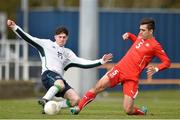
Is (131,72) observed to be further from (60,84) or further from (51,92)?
(51,92)

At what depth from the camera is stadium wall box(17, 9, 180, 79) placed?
39188mm

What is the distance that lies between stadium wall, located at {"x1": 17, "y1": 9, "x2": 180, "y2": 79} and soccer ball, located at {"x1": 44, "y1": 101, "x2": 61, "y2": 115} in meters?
22.3

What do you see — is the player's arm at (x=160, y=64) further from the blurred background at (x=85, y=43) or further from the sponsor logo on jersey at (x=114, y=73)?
the blurred background at (x=85, y=43)

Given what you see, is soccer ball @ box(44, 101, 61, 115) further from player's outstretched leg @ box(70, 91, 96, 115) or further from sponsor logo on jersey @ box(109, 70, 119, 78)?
sponsor logo on jersey @ box(109, 70, 119, 78)

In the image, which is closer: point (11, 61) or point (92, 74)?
point (92, 74)

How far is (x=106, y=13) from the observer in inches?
1564

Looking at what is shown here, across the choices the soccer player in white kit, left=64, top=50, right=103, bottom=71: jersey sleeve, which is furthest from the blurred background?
the soccer player in white kit

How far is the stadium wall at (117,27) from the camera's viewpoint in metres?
39.2

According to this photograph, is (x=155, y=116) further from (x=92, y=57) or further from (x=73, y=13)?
(x=73, y=13)

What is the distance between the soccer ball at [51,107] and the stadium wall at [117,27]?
878 inches

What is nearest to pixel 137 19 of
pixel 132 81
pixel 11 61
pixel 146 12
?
pixel 146 12

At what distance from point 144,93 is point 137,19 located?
369 cm

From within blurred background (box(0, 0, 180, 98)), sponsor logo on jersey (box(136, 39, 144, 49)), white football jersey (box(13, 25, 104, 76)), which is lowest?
blurred background (box(0, 0, 180, 98))

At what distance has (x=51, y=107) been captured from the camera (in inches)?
642
